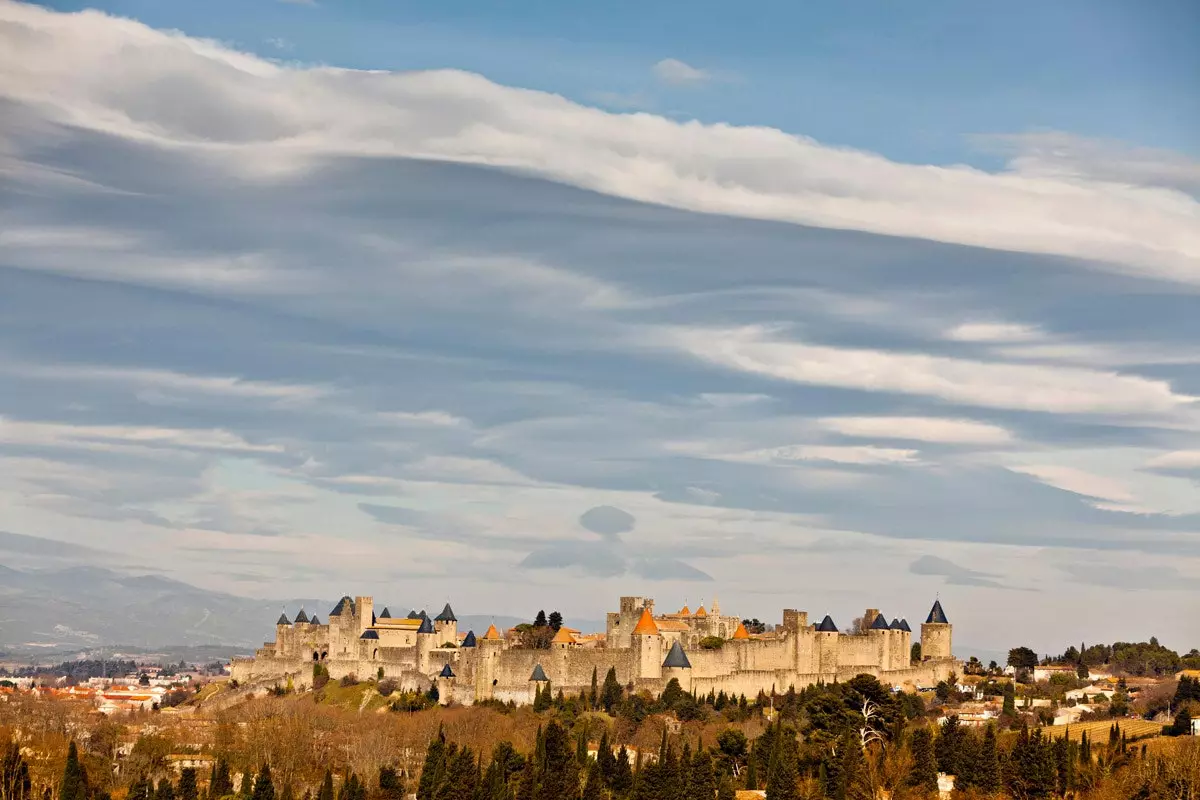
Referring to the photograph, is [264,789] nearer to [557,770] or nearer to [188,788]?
[188,788]

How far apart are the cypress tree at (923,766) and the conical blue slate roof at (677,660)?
2210 centimetres

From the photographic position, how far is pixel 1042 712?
92.7 metres

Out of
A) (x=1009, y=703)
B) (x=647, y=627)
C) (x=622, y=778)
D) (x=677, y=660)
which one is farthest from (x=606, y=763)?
(x=1009, y=703)

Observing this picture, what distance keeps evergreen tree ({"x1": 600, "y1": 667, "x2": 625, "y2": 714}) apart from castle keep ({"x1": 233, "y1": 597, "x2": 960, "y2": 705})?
3.97ft

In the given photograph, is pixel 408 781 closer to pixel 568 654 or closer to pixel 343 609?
pixel 568 654

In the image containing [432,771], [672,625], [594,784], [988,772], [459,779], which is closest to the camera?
[988,772]

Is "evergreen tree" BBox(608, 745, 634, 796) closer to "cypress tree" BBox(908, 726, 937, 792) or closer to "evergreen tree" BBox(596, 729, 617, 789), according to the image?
"evergreen tree" BBox(596, 729, 617, 789)

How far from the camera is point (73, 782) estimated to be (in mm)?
73375

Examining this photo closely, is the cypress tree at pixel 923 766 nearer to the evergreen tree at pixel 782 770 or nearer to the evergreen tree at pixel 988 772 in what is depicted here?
the evergreen tree at pixel 988 772

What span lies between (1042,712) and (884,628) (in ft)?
37.2

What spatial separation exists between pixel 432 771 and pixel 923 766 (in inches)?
838

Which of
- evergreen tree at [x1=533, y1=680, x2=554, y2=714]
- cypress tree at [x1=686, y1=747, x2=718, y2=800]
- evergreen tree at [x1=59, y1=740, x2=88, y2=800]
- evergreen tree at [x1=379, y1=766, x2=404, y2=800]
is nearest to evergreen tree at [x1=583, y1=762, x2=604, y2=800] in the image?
cypress tree at [x1=686, y1=747, x2=718, y2=800]

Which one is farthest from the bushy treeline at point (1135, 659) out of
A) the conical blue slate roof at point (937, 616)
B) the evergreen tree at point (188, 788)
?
the evergreen tree at point (188, 788)

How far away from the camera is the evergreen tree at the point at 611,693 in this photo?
292 feet
